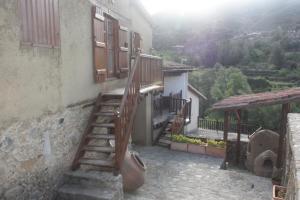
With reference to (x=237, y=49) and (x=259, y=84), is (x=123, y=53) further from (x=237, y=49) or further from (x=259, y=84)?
(x=237, y=49)

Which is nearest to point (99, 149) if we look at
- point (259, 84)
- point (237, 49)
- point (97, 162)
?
point (97, 162)

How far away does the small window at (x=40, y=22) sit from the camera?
4.87 m

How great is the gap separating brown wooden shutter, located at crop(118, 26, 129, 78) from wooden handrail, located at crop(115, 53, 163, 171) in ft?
2.71

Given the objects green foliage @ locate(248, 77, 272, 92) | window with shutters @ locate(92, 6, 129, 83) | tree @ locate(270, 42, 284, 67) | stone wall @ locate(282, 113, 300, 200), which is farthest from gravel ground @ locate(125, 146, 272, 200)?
tree @ locate(270, 42, 284, 67)

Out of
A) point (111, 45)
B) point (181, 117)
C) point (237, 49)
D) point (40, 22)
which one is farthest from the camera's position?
point (237, 49)

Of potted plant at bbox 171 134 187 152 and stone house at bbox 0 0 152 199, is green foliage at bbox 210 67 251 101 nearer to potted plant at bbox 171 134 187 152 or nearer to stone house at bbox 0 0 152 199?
potted plant at bbox 171 134 187 152

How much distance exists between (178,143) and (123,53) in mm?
4234

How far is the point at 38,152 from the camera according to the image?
5488 millimetres

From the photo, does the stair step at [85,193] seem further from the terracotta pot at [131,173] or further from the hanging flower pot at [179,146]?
the hanging flower pot at [179,146]

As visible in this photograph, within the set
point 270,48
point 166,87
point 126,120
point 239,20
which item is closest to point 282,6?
point 239,20

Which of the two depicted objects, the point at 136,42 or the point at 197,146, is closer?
the point at 136,42

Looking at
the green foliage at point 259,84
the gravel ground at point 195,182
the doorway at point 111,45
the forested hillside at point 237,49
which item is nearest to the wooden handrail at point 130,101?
the doorway at point 111,45

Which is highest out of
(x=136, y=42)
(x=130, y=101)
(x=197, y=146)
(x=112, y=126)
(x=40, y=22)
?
(x=136, y=42)

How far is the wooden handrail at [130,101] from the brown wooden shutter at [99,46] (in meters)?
0.87
